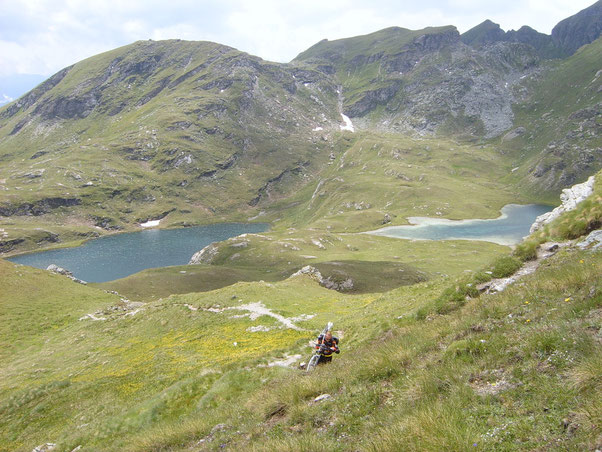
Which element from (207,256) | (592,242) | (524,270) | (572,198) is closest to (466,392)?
(524,270)

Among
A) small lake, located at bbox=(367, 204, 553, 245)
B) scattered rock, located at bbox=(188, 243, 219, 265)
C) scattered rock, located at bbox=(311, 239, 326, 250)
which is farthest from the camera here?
small lake, located at bbox=(367, 204, 553, 245)

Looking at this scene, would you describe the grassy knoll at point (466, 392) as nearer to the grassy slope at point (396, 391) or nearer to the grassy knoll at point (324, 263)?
the grassy slope at point (396, 391)

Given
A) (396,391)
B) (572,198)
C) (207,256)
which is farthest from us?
(207,256)

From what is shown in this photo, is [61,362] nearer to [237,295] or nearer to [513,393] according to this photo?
[237,295]

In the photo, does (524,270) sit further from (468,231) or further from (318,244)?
(468,231)

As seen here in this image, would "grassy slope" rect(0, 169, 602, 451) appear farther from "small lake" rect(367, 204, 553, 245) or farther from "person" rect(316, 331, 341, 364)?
"small lake" rect(367, 204, 553, 245)

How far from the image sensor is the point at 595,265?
11.7m

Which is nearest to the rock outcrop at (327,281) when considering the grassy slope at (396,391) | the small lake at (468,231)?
the grassy slope at (396,391)

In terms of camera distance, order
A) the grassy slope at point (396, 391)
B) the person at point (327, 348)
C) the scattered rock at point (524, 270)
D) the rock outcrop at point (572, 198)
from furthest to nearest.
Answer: the rock outcrop at point (572, 198) → the person at point (327, 348) → the scattered rock at point (524, 270) → the grassy slope at point (396, 391)

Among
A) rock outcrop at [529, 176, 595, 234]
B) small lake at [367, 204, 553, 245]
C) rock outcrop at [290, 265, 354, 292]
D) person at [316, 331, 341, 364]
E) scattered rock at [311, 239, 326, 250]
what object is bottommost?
small lake at [367, 204, 553, 245]

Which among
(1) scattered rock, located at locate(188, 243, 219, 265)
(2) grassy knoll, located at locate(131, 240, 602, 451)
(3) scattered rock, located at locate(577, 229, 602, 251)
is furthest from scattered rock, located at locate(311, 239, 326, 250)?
(2) grassy knoll, located at locate(131, 240, 602, 451)

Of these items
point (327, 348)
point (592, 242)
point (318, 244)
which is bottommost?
point (318, 244)

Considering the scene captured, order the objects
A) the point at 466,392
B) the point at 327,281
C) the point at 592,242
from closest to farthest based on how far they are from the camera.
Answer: the point at 466,392 < the point at 592,242 < the point at 327,281

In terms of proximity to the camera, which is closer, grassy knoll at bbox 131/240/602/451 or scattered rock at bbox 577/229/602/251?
grassy knoll at bbox 131/240/602/451
